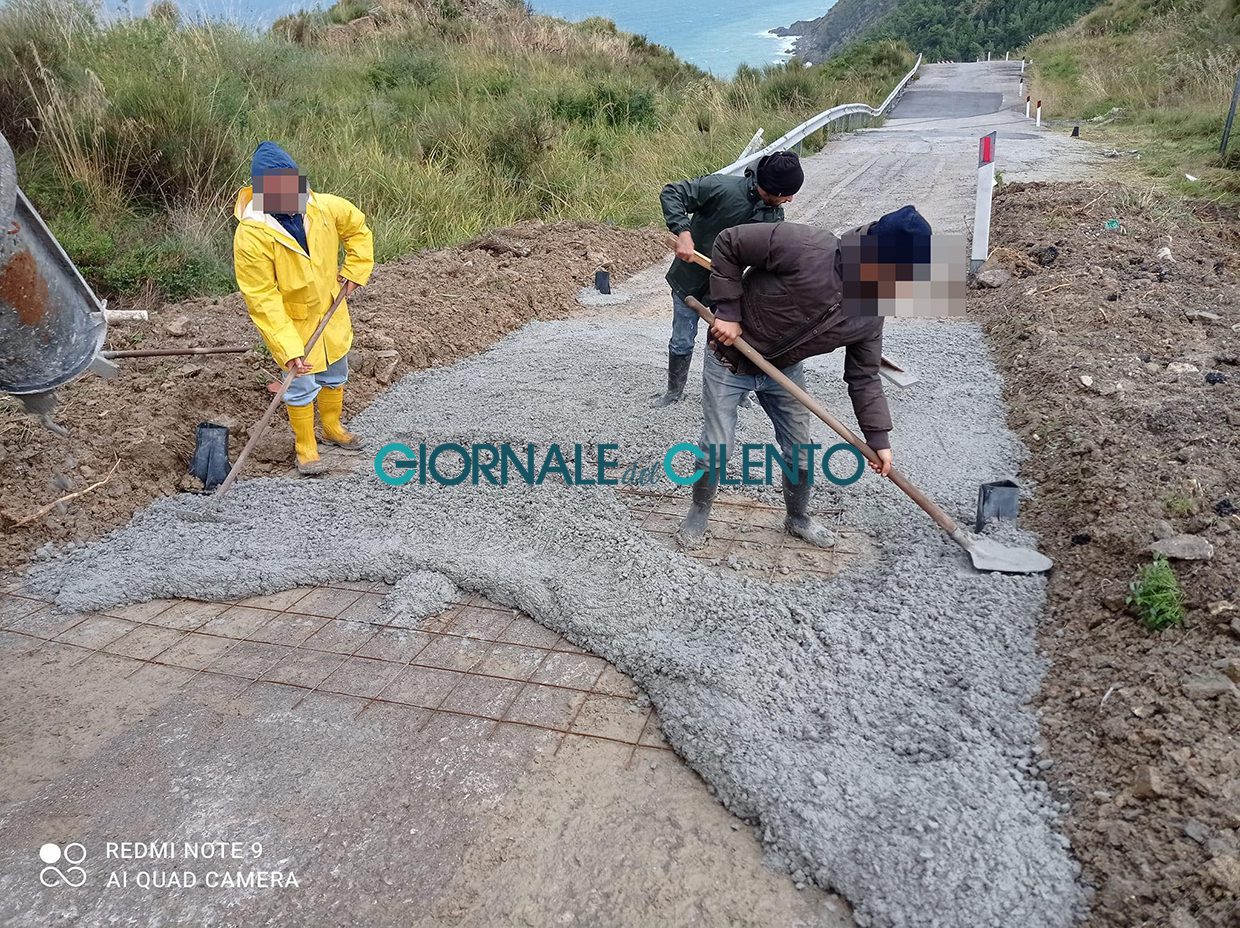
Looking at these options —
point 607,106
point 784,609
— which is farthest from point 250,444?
point 607,106

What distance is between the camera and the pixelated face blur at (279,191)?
388cm

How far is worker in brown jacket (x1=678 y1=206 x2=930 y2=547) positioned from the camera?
113 inches

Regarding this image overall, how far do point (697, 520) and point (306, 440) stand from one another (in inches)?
88.1

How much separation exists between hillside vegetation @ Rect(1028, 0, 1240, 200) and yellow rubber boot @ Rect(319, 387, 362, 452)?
9134mm

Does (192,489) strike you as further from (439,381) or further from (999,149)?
(999,149)

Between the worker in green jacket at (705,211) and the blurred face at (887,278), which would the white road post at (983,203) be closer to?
the worker in green jacket at (705,211)

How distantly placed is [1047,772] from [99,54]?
9.42 m

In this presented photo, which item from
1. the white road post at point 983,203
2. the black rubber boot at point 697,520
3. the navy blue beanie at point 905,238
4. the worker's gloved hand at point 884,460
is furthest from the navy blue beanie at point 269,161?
the white road post at point 983,203

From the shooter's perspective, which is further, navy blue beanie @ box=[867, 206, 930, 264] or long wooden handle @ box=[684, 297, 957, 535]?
long wooden handle @ box=[684, 297, 957, 535]

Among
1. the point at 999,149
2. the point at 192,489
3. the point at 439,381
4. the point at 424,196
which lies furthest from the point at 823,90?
the point at 192,489

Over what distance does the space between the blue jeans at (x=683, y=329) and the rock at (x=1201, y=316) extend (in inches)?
130

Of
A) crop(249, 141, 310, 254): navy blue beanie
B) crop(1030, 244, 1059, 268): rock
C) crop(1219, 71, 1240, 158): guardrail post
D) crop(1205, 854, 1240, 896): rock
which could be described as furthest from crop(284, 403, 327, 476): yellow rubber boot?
crop(1219, 71, 1240, 158): guardrail post

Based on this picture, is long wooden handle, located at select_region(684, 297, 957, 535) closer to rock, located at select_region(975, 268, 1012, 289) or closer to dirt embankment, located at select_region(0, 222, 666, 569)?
dirt embankment, located at select_region(0, 222, 666, 569)

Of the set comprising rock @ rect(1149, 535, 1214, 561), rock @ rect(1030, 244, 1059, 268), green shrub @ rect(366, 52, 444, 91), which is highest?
green shrub @ rect(366, 52, 444, 91)
